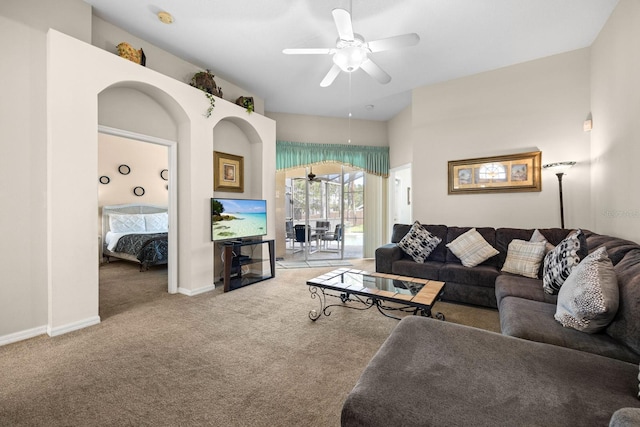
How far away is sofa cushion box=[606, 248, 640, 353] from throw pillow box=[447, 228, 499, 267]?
165cm

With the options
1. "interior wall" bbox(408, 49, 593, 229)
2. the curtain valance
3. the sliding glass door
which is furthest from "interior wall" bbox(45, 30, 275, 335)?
"interior wall" bbox(408, 49, 593, 229)

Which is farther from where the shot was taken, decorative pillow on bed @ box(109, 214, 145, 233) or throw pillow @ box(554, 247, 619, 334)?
decorative pillow on bed @ box(109, 214, 145, 233)

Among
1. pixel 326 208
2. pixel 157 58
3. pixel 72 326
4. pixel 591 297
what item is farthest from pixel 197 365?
pixel 326 208

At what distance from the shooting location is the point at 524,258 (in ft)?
9.50

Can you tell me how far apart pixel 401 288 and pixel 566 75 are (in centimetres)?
349

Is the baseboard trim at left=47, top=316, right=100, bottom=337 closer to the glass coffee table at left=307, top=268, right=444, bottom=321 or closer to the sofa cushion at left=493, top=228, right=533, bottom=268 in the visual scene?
the glass coffee table at left=307, top=268, right=444, bottom=321

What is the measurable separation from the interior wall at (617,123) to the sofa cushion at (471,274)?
3.76ft

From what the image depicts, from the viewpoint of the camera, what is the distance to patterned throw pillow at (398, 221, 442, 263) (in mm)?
3619

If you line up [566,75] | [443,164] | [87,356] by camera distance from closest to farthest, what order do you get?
[87,356] → [566,75] → [443,164]

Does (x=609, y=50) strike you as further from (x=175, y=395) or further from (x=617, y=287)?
(x=175, y=395)

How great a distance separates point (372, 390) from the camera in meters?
1.01

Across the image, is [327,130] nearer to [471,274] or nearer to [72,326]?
[471,274]

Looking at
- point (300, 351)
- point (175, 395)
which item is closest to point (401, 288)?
point (300, 351)

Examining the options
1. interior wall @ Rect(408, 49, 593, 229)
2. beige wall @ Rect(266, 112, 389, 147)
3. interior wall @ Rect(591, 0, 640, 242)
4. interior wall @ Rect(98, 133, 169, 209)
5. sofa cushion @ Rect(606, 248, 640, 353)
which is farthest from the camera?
interior wall @ Rect(98, 133, 169, 209)
